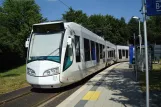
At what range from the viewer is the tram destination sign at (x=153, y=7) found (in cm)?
668

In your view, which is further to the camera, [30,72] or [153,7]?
[30,72]

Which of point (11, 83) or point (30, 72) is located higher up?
point (30, 72)

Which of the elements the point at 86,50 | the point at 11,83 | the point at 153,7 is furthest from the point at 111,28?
the point at 153,7

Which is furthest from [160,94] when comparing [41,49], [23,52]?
[23,52]

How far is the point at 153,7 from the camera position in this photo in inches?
265

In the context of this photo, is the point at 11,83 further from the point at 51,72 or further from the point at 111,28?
the point at 111,28

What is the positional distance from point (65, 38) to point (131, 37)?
83.5 metres

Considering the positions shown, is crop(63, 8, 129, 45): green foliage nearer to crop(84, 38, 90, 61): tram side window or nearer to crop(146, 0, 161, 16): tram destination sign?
crop(84, 38, 90, 61): tram side window

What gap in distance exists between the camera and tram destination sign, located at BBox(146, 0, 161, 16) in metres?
6.68

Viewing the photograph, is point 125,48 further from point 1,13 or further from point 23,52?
point 1,13

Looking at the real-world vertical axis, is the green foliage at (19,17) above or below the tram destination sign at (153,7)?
above

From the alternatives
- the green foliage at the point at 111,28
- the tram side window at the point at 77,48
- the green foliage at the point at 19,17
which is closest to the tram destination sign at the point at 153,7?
the tram side window at the point at 77,48

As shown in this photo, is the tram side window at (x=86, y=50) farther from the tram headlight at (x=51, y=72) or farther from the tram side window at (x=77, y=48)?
the tram headlight at (x=51, y=72)

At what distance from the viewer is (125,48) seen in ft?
191
